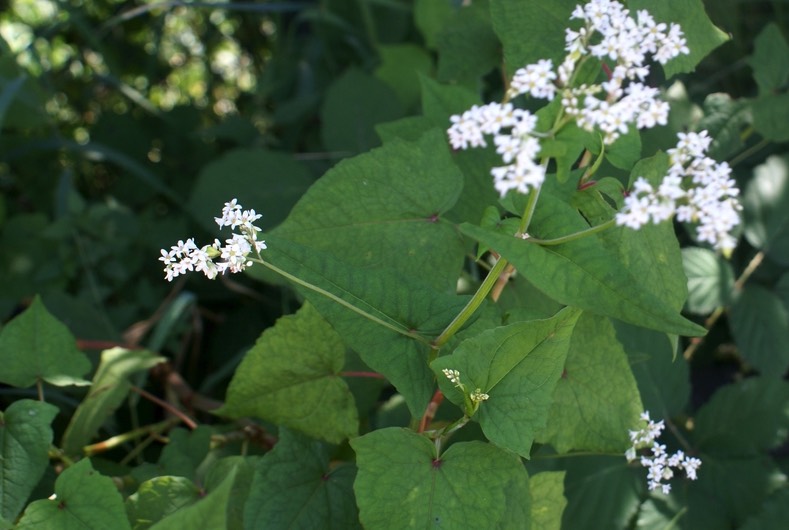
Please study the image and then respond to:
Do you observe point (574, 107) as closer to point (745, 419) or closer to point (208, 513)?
point (208, 513)

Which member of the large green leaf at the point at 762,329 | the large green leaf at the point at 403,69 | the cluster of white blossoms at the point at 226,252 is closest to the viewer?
the cluster of white blossoms at the point at 226,252

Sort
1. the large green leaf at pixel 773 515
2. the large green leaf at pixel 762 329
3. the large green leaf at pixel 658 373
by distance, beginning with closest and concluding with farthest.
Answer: the large green leaf at pixel 773 515 → the large green leaf at pixel 658 373 → the large green leaf at pixel 762 329

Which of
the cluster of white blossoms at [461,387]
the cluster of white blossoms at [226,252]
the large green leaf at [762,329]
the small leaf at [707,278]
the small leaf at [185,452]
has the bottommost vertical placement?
the large green leaf at [762,329]

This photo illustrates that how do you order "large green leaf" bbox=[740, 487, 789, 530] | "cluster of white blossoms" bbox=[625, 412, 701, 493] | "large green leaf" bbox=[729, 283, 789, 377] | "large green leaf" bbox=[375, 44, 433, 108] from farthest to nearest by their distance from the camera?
"large green leaf" bbox=[375, 44, 433, 108], "large green leaf" bbox=[729, 283, 789, 377], "large green leaf" bbox=[740, 487, 789, 530], "cluster of white blossoms" bbox=[625, 412, 701, 493]

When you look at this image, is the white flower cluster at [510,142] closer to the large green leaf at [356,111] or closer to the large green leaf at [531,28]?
the large green leaf at [531,28]

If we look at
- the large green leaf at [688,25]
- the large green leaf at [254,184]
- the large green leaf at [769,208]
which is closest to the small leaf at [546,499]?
the large green leaf at [688,25]

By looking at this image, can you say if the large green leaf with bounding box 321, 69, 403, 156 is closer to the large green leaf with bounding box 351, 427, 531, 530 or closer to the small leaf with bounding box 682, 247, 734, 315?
the small leaf with bounding box 682, 247, 734, 315

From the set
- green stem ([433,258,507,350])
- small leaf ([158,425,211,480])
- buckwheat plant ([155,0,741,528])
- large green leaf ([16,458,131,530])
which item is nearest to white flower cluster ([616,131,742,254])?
buckwheat plant ([155,0,741,528])
